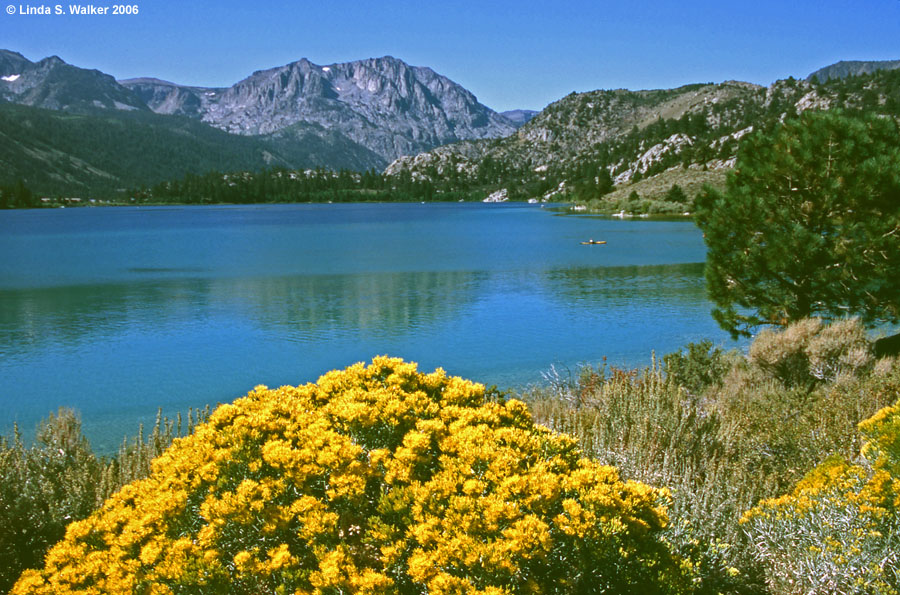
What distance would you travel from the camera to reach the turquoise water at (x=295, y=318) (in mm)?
18500

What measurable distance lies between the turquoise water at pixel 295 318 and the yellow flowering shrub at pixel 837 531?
40.3 ft

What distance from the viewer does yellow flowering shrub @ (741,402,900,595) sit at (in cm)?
427

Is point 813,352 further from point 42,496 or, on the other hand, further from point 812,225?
point 42,496

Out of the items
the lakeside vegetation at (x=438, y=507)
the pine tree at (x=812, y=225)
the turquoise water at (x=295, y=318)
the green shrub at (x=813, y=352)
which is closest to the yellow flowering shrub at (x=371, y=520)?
the lakeside vegetation at (x=438, y=507)

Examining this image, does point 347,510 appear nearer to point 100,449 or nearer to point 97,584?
point 97,584

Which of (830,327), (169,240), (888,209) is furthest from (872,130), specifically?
(169,240)

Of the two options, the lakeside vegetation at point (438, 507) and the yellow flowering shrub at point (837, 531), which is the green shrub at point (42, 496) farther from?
the yellow flowering shrub at point (837, 531)

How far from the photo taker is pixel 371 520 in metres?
3.79

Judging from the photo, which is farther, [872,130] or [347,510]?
[872,130]

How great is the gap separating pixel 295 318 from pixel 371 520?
2434 cm

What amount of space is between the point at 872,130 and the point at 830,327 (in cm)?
555

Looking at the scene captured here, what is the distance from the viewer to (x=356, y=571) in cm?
357

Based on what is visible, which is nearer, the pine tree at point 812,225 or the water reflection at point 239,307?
the pine tree at point 812,225

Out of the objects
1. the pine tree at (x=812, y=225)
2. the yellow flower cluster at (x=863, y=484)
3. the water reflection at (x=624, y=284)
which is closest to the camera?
the yellow flower cluster at (x=863, y=484)
